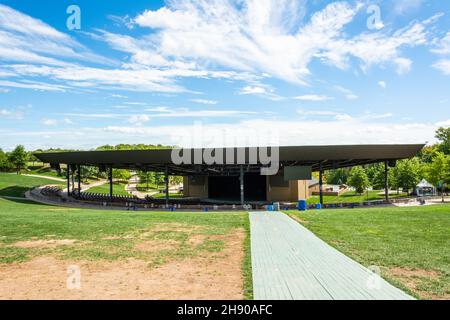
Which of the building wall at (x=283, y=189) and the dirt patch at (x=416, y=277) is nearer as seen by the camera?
the dirt patch at (x=416, y=277)

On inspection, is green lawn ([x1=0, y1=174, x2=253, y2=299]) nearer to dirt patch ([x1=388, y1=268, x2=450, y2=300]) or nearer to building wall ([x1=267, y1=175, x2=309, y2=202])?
dirt patch ([x1=388, y1=268, x2=450, y2=300])

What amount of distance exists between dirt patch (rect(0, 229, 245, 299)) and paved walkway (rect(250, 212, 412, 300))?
89 centimetres

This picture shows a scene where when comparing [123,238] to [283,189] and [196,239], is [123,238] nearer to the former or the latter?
[196,239]

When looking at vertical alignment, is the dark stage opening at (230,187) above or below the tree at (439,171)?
below

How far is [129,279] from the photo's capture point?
1105 cm

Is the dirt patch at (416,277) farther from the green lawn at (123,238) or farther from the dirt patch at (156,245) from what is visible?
the dirt patch at (156,245)

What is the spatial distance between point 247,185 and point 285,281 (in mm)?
62493

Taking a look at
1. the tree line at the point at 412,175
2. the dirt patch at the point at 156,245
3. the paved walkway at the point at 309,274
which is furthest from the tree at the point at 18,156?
the paved walkway at the point at 309,274

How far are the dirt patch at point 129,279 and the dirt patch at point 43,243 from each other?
8.11 feet

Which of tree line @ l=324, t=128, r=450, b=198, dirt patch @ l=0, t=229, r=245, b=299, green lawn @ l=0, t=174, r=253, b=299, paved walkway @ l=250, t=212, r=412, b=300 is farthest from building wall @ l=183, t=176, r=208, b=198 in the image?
dirt patch @ l=0, t=229, r=245, b=299

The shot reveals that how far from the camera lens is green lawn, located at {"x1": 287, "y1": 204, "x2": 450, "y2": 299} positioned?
10555 mm

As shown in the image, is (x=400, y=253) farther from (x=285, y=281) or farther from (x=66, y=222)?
(x=66, y=222)

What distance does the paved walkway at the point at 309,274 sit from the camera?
9.38 metres

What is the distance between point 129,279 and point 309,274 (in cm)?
591
